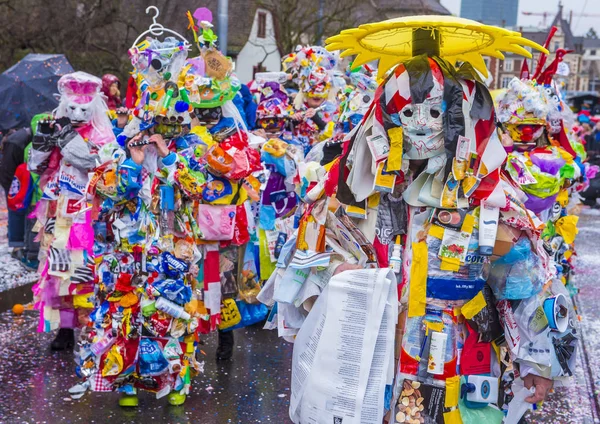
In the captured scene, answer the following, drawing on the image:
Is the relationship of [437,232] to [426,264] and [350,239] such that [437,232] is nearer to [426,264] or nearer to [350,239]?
[426,264]

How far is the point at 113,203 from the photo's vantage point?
5.45 meters

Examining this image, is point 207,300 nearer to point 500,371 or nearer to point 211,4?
point 500,371

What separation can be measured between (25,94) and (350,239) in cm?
659

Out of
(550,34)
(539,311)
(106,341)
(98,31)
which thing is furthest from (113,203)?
(98,31)

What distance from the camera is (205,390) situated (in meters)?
5.88

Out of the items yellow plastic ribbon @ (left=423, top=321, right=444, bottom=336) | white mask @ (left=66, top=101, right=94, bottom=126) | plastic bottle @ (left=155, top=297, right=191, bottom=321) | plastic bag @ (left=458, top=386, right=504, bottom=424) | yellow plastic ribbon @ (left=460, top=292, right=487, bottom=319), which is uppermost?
white mask @ (left=66, top=101, right=94, bottom=126)

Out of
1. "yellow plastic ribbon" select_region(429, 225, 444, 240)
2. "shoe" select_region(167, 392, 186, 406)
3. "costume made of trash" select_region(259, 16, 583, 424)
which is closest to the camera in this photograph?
"costume made of trash" select_region(259, 16, 583, 424)

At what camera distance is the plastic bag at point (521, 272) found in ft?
11.0

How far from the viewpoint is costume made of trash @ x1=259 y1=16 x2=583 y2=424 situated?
319 centimetres

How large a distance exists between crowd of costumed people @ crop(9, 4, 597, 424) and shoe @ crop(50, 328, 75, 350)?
0.7 inches

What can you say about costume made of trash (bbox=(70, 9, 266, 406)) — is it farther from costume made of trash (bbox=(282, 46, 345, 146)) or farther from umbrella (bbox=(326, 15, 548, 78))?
costume made of trash (bbox=(282, 46, 345, 146))

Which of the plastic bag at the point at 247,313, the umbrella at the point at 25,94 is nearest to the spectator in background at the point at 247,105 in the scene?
the plastic bag at the point at 247,313

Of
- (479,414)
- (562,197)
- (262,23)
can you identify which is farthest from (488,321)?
(262,23)

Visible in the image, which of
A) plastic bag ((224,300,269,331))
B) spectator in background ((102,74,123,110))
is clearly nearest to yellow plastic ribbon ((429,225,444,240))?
plastic bag ((224,300,269,331))
